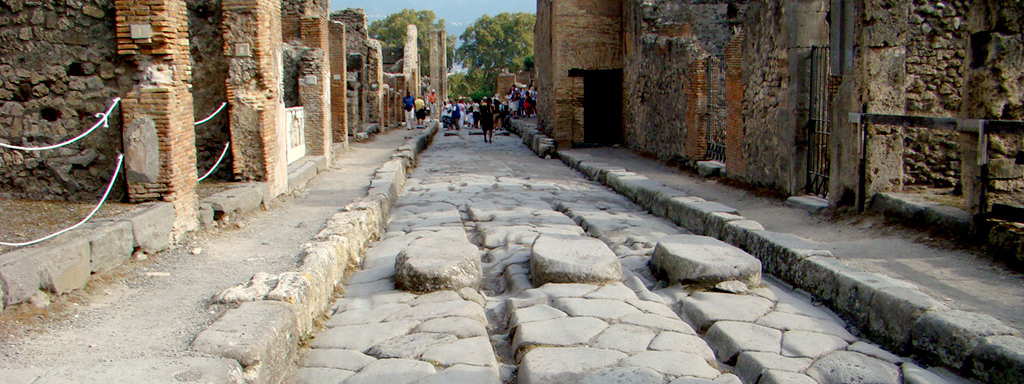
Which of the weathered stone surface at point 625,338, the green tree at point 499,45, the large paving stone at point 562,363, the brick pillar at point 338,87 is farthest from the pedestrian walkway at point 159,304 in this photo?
the green tree at point 499,45

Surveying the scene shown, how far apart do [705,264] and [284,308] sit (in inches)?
116

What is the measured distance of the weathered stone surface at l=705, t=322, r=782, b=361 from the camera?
4461 mm

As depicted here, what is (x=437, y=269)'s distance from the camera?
5672mm

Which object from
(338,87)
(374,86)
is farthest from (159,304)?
(374,86)

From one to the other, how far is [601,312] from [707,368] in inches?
41.2

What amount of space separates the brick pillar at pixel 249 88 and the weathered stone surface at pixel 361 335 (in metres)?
4.97

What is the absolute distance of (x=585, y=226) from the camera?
28.4ft

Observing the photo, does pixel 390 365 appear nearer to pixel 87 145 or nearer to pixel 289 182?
pixel 87 145

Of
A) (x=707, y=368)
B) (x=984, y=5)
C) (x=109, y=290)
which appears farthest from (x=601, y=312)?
(x=984, y=5)

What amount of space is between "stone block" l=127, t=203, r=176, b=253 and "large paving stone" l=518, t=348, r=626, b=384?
3.33 metres

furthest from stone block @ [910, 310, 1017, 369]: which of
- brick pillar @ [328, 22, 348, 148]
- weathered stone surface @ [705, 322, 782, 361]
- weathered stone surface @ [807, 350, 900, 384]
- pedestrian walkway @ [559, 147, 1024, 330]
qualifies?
brick pillar @ [328, 22, 348, 148]

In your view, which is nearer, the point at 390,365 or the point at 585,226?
the point at 390,365

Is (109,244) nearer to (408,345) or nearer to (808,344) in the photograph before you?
(408,345)

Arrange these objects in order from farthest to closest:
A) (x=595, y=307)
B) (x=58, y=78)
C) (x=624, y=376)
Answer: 1. (x=58, y=78)
2. (x=595, y=307)
3. (x=624, y=376)
